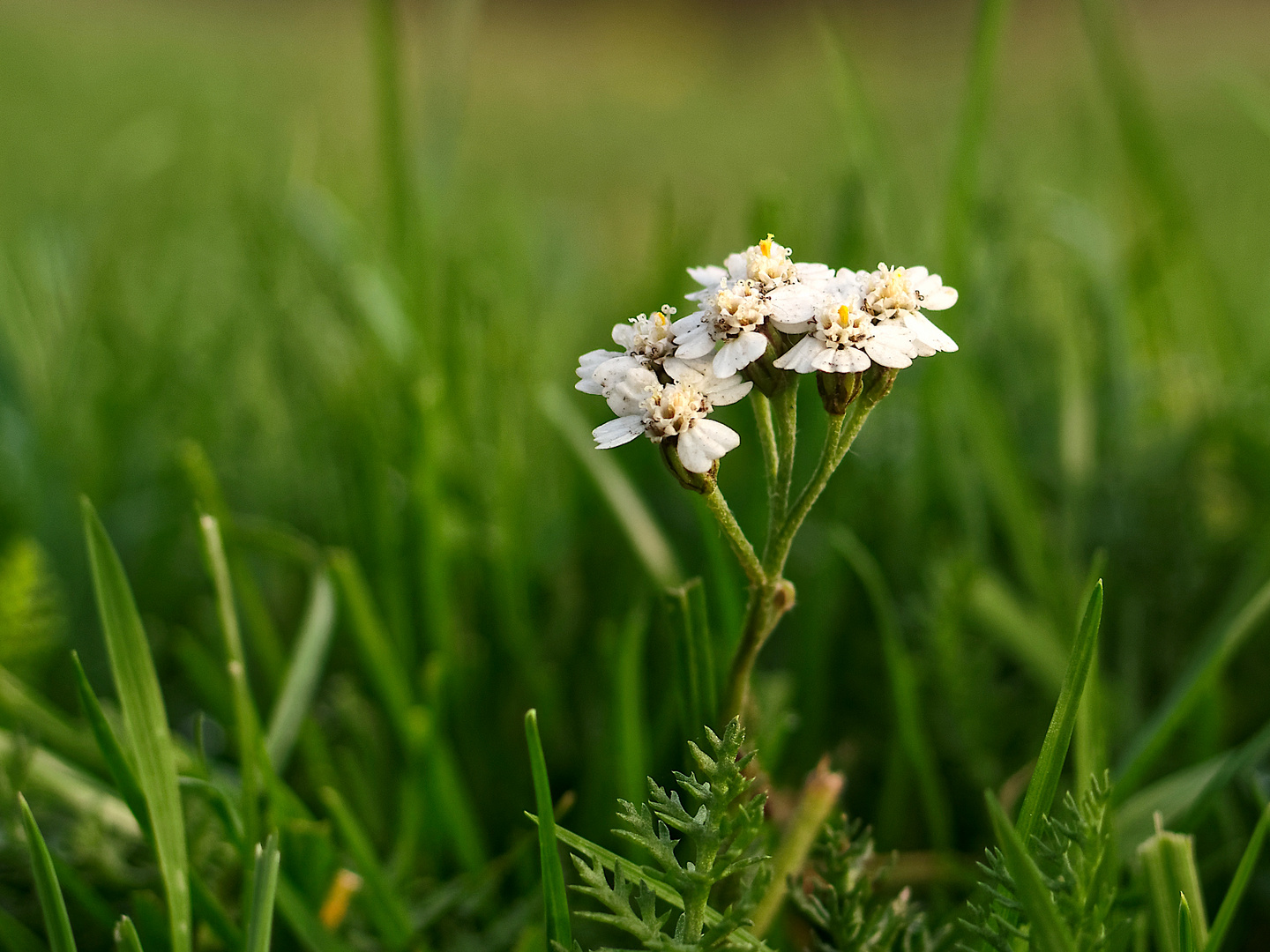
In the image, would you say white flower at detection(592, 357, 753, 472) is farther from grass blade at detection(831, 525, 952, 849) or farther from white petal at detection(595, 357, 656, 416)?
grass blade at detection(831, 525, 952, 849)

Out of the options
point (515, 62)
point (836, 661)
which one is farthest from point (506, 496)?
point (515, 62)

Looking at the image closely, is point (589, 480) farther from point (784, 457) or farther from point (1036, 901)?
point (1036, 901)

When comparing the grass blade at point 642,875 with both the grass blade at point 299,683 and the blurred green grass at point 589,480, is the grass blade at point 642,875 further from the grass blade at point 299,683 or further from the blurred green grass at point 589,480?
the grass blade at point 299,683

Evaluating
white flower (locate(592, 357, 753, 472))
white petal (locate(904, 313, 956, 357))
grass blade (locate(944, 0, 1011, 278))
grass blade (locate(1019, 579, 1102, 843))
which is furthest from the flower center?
grass blade (locate(944, 0, 1011, 278))

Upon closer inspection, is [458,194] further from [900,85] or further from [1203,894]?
[900,85]

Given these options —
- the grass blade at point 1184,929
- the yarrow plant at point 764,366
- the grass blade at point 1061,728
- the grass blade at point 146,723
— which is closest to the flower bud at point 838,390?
the yarrow plant at point 764,366

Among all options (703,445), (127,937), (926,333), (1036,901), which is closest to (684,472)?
(703,445)

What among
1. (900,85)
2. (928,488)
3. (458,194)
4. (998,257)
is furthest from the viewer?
(900,85)
